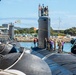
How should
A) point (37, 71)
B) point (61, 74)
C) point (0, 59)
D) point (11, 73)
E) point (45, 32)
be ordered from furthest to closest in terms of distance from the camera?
point (45, 32) < point (61, 74) < point (0, 59) < point (37, 71) < point (11, 73)

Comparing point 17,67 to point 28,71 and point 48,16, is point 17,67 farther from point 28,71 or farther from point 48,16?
point 48,16

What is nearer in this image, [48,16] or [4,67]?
[4,67]

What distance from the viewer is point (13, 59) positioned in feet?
19.2

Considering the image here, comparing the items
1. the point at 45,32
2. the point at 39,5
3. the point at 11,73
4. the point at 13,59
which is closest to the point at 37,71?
the point at 13,59

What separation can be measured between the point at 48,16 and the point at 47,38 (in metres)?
1.83

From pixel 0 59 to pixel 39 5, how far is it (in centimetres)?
1691

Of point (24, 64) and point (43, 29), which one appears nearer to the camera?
point (24, 64)

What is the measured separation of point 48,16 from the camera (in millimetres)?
22094

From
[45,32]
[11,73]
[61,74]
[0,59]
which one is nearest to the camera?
[11,73]

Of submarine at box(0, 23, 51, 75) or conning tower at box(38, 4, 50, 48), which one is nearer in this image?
submarine at box(0, 23, 51, 75)

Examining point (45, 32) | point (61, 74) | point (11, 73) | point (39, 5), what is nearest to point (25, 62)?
point (11, 73)

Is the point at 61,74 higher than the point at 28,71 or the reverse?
the reverse

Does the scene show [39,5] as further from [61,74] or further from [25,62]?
[25,62]

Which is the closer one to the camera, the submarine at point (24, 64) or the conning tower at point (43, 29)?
the submarine at point (24, 64)
